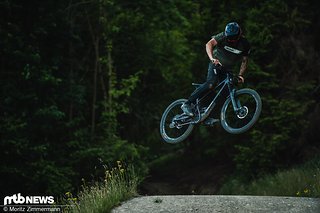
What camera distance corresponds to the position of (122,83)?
61.1 feet

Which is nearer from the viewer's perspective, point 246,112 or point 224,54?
point 246,112

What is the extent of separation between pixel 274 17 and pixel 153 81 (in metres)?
6.89

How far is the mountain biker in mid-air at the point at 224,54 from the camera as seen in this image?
29.9ft

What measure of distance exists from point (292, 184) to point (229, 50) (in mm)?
5286

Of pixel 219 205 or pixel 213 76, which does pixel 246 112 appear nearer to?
pixel 213 76

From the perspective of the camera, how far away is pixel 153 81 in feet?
70.5

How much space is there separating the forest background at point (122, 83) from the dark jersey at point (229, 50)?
249 inches

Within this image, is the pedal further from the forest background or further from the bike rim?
the forest background

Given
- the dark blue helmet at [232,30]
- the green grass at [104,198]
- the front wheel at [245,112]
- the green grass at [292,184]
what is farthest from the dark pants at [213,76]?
the green grass at [292,184]

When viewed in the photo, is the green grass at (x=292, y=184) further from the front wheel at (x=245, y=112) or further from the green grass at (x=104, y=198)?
the green grass at (x=104, y=198)

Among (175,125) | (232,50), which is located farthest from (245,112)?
(175,125)

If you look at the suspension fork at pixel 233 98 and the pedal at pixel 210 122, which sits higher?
the suspension fork at pixel 233 98

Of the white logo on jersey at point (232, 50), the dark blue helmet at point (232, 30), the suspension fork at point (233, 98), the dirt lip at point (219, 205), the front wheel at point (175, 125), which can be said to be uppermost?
the dark blue helmet at point (232, 30)

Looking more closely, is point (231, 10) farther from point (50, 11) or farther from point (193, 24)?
point (50, 11)
